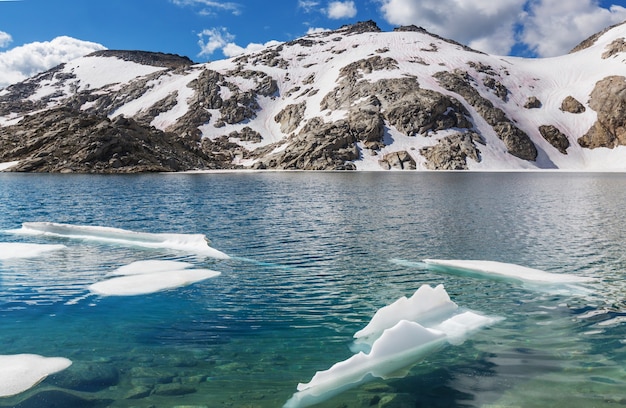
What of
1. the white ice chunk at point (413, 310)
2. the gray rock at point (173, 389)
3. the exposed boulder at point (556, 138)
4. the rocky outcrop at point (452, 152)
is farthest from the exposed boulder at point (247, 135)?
the gray rock at point (173, 389)

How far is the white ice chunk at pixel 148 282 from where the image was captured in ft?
60.5

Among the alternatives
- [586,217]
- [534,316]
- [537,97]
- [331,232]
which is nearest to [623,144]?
[537,97]

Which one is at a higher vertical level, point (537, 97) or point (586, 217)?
point (537, 97)

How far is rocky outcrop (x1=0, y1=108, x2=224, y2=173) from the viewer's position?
134 meters

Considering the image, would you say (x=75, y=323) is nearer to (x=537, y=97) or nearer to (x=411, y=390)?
(x=411, y=390)

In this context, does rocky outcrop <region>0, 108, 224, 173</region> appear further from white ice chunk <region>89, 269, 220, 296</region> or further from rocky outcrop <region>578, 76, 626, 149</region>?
rocky outcrop <region>578, 76, 626, 149</region>

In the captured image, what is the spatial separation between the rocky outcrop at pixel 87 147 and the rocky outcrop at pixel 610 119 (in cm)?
14361

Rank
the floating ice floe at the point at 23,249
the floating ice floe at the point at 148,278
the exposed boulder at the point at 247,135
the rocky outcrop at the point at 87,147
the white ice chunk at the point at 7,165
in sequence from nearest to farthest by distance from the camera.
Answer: the floating ice floe at the point at 148,278, the floating ice floe at the point at 23,249, the white ice chunk at the point at 7,165, the rocky outcrop at the point at 87,147, the exposed boulder at the point at 247,135

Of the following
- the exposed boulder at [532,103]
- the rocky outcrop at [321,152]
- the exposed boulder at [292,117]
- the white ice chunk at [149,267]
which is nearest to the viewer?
the white ice chunk at [149,267]

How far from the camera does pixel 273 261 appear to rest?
24094mm

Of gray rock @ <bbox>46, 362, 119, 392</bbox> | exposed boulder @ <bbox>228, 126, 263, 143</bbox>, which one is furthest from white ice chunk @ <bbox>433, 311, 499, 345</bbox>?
exposed boulder @ <bbox>228, 126, 263, 143</bbox>

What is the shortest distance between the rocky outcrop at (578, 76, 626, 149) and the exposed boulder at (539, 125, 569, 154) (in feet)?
22.7

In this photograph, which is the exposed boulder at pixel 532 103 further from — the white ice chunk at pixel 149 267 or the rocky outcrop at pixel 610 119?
the white ice chunk at pixel 149 267

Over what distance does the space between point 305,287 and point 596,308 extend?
10.3 meters
